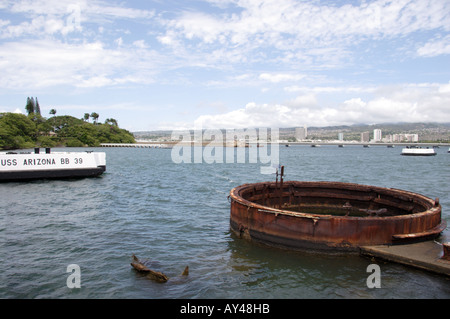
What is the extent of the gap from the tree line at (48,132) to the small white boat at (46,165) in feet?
331

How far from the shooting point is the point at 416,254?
1104 centimetres

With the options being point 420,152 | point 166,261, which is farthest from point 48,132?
point 166,261

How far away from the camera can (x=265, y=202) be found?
18844 millimetres

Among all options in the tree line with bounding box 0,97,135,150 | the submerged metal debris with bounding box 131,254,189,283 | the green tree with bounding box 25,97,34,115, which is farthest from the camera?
the green tree with bounding box 25,97,34,115

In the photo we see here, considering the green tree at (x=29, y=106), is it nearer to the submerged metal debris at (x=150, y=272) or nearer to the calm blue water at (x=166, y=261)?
the calm blue water at (x=166, y=261)

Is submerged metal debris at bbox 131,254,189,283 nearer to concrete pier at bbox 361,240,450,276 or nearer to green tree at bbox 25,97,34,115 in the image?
concrete pier at bbox 361,240,450,276

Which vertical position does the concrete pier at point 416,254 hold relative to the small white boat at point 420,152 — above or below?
below

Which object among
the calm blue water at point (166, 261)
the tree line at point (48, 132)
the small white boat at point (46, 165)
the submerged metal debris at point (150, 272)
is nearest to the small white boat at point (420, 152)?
the calm blue water at point (166, 261)

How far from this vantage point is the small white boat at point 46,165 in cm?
3116

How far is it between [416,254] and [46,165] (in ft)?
107

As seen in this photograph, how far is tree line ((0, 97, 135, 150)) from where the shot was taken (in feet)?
408

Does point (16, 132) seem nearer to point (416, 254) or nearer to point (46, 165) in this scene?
point (46, 165)

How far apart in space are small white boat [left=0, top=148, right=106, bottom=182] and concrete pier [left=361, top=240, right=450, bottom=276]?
30.8 m

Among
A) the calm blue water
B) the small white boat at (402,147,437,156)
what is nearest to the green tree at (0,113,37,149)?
the calm blue water
